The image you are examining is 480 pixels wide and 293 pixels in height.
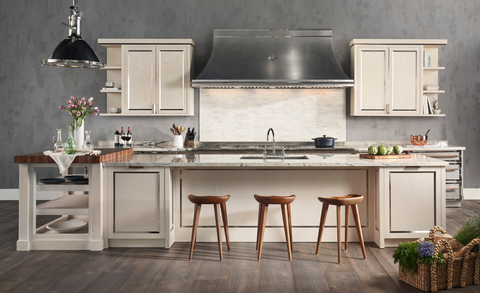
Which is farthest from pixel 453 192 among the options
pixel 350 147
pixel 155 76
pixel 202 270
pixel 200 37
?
pixel 155 76

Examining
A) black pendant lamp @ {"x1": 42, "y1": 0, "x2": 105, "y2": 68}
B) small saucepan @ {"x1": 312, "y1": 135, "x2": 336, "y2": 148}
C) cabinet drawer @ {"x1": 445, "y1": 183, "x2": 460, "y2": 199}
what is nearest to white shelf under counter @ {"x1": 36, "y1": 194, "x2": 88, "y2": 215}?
black pendant lamp @ {"x1": 42, "y1": 0, "x2": 105, "y2": 68}

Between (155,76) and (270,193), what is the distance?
2.78m

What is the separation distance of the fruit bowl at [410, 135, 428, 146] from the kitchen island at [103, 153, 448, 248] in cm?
210

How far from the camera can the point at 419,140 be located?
5.43 meters

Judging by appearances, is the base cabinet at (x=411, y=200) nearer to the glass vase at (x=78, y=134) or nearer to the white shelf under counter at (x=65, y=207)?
the white shelf under counter at (x=65, y=207)

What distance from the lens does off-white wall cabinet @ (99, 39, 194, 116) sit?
213 inches

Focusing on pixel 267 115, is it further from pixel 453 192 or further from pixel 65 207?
pixel 65 207

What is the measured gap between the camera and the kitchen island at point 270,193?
340cm

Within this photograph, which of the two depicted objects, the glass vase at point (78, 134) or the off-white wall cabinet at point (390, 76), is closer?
the glass vase at point (78, 134)

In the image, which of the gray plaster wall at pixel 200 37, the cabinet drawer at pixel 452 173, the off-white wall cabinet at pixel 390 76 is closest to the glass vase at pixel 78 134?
the gray plaster wall at pixel 200 37

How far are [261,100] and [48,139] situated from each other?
11.3 feet

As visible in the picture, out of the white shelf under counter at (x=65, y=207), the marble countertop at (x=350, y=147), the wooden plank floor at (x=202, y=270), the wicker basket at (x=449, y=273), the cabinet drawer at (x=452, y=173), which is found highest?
the marble countertop at (x=350, y=147)

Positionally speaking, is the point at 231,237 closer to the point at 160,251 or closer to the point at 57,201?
the point at 160,251

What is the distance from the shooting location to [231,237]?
3.62m
